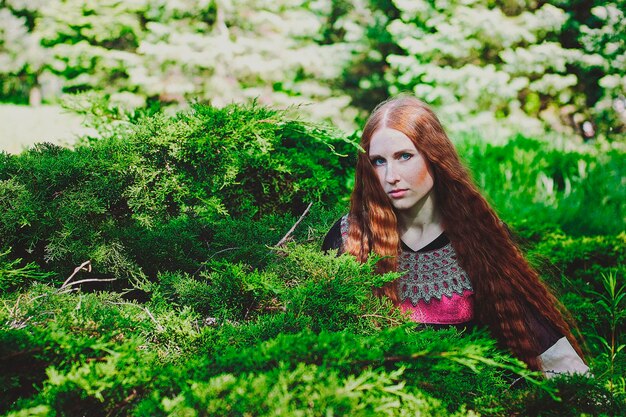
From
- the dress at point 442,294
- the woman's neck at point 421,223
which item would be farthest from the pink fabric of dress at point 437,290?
the woman's neck at point 421,223

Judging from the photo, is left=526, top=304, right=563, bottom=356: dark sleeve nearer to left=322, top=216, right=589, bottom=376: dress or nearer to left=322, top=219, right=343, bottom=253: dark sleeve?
left=322, top=216, right=589, bottom=376: dress

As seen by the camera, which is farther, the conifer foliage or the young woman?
the young woman

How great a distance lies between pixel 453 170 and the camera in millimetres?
2400

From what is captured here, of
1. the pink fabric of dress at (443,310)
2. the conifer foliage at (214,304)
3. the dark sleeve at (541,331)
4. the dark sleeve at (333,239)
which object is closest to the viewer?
the conifer foliage at (214,304)

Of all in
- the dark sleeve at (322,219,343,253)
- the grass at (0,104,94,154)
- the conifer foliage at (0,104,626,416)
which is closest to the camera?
the conifer foliage at (0,104,626,416)

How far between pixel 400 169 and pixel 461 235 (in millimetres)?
429

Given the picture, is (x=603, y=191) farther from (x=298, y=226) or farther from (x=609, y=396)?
(x=609, y=396)

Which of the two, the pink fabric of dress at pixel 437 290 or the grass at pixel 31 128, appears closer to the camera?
the pink fabric of dress at pixel 437 290

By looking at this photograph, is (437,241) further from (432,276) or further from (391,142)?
(391,142)

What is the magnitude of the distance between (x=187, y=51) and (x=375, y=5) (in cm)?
531

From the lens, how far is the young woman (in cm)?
217

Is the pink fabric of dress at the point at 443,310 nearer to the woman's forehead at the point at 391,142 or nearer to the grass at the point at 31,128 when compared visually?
the woman's forehead at the point at 391,142

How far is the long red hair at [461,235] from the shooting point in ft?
7.11

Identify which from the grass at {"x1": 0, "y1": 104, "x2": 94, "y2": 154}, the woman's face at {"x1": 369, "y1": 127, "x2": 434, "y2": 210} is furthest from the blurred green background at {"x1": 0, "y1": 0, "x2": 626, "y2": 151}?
the woman's face at {"x1": 369, "y1": 127, "x2": 434, "y2": 210}
